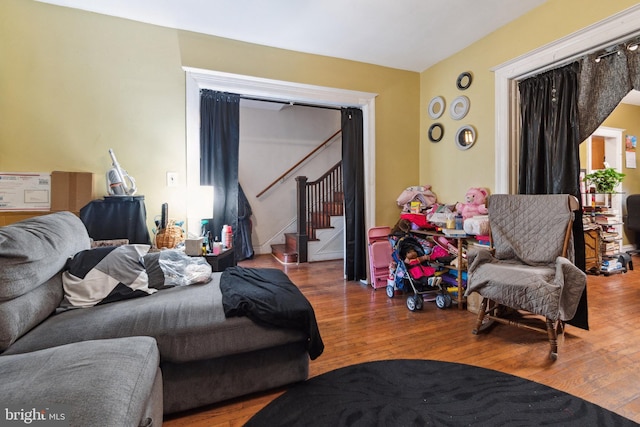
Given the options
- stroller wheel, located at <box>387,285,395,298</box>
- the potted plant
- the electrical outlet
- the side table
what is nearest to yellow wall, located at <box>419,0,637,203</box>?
stroller wheel, located at <box>387,285,395,298</box>

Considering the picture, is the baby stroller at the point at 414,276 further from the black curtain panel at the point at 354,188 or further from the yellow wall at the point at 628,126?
the yellow wall at the point at 628,126

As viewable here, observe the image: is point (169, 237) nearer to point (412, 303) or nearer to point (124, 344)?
point (124, 344)

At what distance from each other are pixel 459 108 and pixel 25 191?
428cm

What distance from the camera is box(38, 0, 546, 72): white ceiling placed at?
8.45 feet

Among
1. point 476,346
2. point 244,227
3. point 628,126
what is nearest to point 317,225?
point 244,227

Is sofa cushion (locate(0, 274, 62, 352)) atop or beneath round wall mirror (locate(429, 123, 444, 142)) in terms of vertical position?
beneath

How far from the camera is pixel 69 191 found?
2.57m

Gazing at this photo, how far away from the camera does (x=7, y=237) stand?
4.32 feet

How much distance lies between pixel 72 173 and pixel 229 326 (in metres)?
2.15

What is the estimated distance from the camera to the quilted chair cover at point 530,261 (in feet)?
6.66

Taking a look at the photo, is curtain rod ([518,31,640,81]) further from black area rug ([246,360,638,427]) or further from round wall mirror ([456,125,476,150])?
black area rug ([246,360,638,427])

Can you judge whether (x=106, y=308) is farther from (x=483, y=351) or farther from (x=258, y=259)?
(x=258, y=259)

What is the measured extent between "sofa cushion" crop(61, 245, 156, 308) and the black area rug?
1013 mm

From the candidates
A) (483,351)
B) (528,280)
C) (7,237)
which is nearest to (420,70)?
(528,280)
